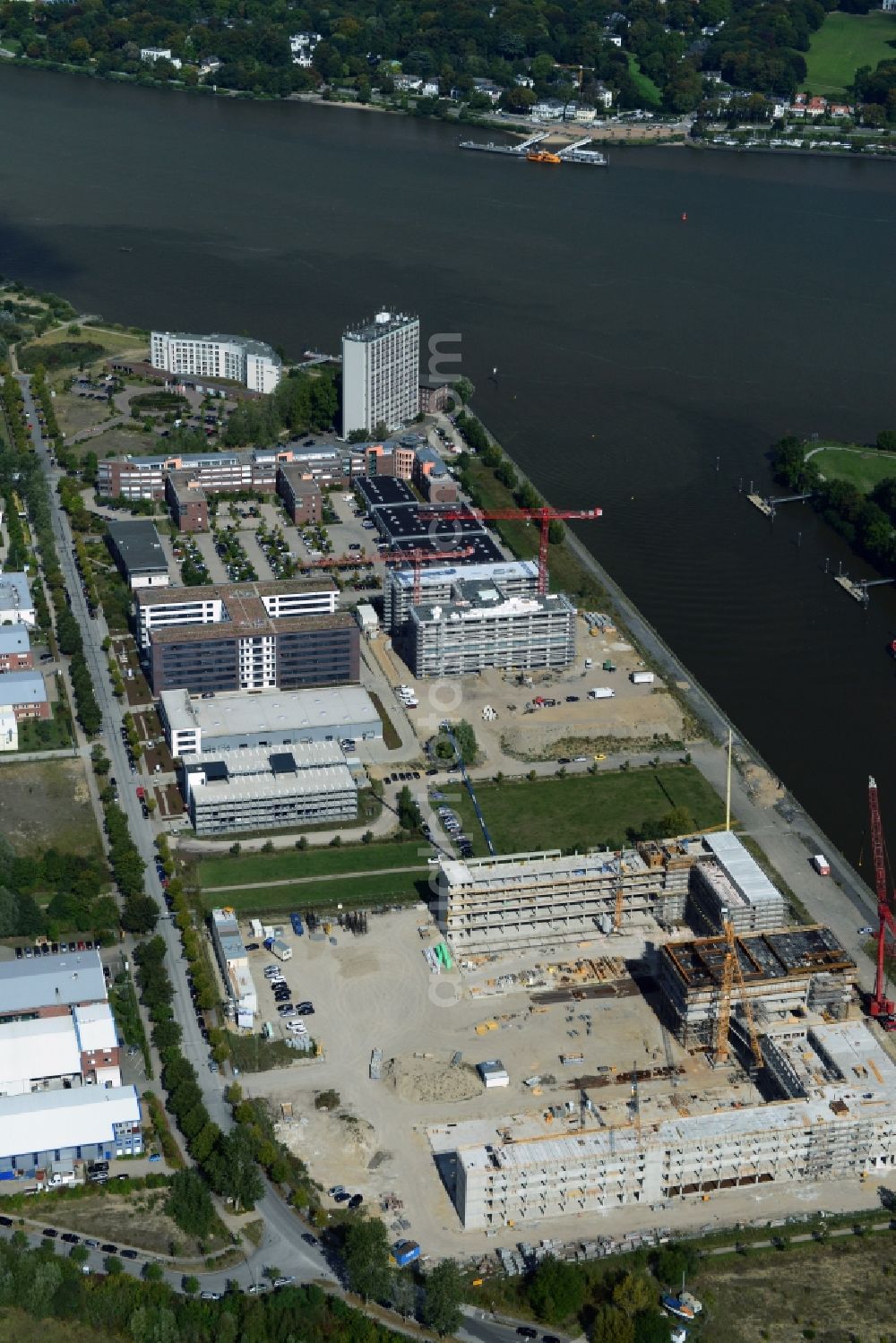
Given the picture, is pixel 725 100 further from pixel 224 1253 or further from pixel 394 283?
pixel 224 1253

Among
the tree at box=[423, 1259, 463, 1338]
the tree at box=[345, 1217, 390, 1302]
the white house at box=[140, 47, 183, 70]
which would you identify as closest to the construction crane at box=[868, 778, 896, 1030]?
the tree at box=[423, 1259, 463, 1338]

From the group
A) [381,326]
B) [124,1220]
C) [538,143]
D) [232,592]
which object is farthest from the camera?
Answer: [538,143]

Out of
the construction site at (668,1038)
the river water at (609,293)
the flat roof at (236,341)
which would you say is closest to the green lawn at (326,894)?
the construction site at (668,1038)

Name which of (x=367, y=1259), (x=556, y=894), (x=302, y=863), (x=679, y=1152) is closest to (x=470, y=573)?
(x=302, y=863)

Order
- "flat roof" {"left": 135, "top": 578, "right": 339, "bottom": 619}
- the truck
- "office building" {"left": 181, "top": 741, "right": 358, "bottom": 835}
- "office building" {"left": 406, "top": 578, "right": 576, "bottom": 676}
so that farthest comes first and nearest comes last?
"flat roof" {"left": 135, "top": 578, "right": 339, "bottom": 619} → "office building" {"left": 406, "top": 578, "right": 576, "bottom": 676} → "office building" {"left": 181, "top": 741, "right": 358, "bottom": 835} → the truck

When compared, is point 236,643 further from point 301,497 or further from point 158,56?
point 158,56

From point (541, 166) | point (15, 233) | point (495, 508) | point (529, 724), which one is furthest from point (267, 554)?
point (541, 166)

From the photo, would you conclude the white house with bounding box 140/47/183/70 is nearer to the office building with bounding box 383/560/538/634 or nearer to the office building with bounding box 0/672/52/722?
the office building with bounding box 383/560/538/634
